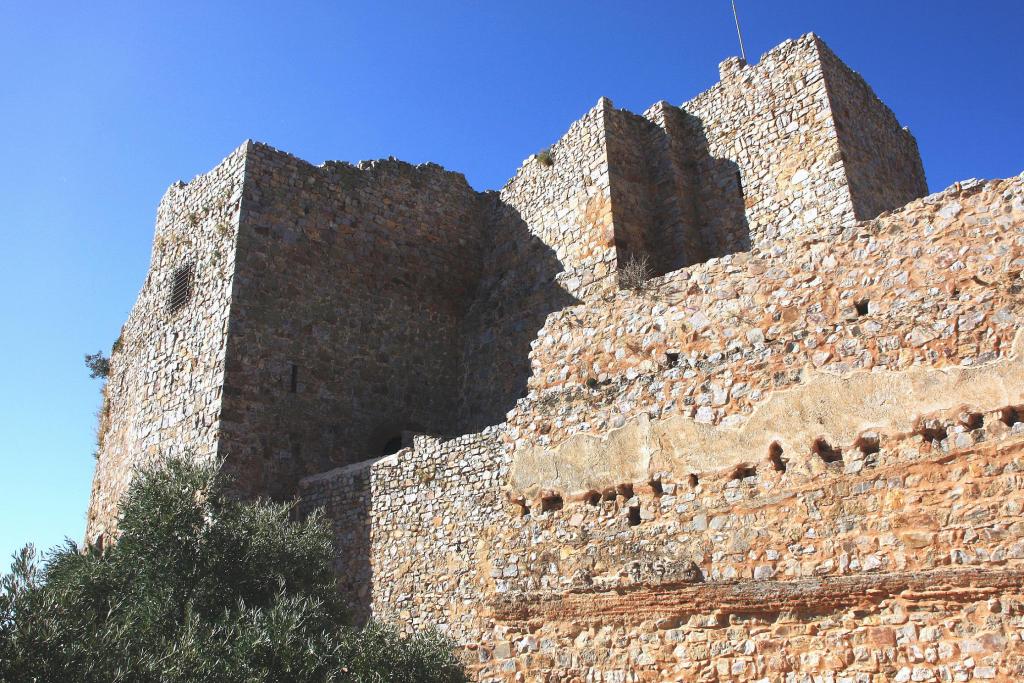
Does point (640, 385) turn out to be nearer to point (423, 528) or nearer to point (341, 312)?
point (423, 528)

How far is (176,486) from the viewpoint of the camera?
9.21m

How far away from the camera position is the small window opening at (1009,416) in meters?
6.18

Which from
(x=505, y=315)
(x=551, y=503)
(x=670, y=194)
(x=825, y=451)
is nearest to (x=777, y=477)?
(x=825, y=451)

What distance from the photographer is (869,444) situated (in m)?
6.79

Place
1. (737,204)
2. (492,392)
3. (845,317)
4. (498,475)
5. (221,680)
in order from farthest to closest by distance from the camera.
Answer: (492,392) → (737,204) → (498,475) → (845,317) → (221,680)

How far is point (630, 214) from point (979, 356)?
7543 millimetres

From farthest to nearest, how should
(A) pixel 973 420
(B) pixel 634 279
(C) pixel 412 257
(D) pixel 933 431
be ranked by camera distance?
(C) pixel 412 257 < (B) pixel 634 279 < (D) pixel 933 431 < (A) pixel 973 420

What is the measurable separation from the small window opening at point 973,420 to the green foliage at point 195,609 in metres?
5.32

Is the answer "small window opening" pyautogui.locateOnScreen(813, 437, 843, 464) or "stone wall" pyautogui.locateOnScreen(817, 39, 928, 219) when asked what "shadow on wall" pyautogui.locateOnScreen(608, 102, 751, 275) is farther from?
"small window opening" pyautogui.locateOnScreen(813, 437, 843, 464)

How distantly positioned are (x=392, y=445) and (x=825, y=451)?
814 cm

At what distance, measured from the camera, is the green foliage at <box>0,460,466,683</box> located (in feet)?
21.3

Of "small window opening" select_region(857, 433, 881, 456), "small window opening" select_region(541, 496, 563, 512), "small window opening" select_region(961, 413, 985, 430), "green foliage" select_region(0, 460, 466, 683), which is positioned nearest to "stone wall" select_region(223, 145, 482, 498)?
"green foliage" select_region(0, 460, 466, 683)

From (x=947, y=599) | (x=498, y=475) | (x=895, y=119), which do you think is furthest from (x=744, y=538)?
(x=895, y=119)

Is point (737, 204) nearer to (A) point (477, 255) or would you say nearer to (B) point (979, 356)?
(A) point (477, 255)
